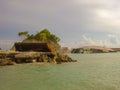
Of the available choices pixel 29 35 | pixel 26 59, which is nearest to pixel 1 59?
pixel 26 59

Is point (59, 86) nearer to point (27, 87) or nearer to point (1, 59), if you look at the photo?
point (27, 87)

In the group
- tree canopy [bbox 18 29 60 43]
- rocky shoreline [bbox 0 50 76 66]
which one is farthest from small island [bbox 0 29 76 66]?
tree canopy [bbox 18 29 60 43]

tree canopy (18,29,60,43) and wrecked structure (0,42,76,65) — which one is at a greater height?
tree canopy (18,29,60,43)

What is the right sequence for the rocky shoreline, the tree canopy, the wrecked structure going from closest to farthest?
the rocky shoreline → the wrecked structure → the tree canopy

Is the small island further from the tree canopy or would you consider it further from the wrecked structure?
the tree canopy

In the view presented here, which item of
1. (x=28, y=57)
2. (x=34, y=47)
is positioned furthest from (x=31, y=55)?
(x=34, y=47)

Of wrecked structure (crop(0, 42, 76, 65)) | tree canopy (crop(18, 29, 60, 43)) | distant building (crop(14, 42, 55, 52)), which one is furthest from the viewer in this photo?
tree canopy (crop(18, 29, 60, 43))

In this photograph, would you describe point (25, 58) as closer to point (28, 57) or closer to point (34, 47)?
point (28, 57)

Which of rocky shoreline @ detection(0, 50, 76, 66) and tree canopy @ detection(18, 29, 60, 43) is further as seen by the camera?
tree canopy @ detection(18, 29, 60, 43)

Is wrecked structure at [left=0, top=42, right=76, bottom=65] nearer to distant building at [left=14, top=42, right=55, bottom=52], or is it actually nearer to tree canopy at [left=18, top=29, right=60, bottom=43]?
distant building at [left=14, top=42, right=55, bottom=52]

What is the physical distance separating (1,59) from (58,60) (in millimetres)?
12374

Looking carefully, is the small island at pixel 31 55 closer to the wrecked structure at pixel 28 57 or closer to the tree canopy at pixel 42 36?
the wrecked structure at pixel 28 57

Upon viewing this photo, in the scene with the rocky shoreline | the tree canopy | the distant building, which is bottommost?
the rocky shoreline

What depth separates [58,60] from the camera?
1948 inches
